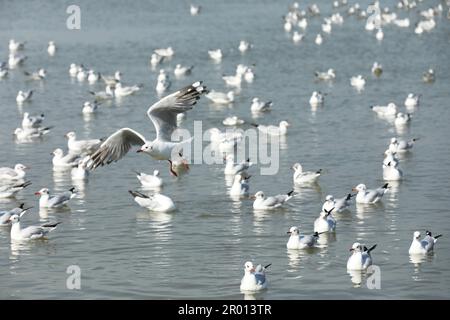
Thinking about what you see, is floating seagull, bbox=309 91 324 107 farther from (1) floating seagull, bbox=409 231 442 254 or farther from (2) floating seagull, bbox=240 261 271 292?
(2) floating seagull, bbox=240 261 271 292

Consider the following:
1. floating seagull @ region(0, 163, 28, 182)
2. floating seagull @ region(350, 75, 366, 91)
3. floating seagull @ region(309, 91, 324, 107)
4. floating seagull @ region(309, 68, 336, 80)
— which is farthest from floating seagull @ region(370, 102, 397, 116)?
floating seagull @ region(0, 163, 28, 182)

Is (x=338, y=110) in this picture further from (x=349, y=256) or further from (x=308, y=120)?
(x=349, y=256)

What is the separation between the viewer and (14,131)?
34406 mm

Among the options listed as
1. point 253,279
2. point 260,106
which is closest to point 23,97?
point 260,106

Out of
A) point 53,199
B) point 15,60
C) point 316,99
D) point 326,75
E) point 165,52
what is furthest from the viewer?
point 165,52

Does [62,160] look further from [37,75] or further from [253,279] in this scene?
[37,75]

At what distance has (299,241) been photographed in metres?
20.9

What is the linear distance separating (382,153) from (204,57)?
23.1 metres

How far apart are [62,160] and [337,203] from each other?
9.06 m

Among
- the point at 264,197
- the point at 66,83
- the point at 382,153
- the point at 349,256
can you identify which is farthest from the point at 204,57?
the point at 349,256

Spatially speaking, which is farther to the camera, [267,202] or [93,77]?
[93,77]

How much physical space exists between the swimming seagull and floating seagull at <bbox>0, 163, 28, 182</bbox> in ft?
23.1

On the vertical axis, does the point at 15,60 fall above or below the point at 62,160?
above

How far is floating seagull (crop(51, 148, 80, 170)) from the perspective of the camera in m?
29.2
